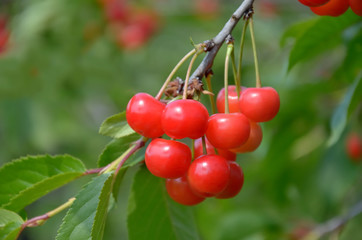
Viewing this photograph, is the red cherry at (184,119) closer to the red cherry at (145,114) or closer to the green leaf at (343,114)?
the red cherry at (145,114)

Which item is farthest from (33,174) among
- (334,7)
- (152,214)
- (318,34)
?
(318,34)

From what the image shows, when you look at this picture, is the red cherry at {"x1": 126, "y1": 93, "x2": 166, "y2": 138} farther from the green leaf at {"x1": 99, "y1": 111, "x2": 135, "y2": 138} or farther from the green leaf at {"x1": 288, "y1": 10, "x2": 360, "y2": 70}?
the green leaf at {"x1": 288, "y1": 10, "x2": 360, "y2": 70}

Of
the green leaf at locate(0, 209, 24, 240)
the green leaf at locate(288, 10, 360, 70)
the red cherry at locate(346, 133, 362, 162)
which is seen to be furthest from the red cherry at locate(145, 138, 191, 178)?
the red cherry at locate(346, 133, 362, 162)

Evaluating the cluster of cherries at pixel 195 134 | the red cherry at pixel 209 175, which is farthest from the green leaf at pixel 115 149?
the red cherry at pixel 209 175

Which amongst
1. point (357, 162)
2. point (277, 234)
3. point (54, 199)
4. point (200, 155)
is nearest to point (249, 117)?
point (200, 155)

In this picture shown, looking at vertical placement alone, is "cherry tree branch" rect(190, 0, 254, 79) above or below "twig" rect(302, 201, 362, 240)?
above

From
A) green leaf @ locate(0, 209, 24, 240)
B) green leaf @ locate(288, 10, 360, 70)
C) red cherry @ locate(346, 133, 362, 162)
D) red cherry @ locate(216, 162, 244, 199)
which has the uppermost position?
green leaf @ locate(0, 209, 24, 240)
